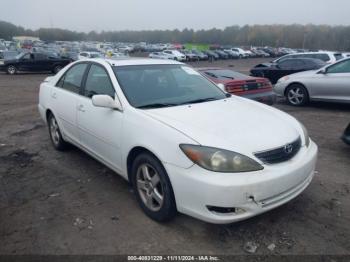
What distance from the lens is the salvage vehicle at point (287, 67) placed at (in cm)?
1327

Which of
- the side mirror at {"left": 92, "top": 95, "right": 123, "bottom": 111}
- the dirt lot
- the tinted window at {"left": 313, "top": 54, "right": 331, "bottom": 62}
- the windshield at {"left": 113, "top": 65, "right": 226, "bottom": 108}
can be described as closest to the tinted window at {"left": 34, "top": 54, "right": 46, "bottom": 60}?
the tinted window at {"left": 313, "top": 54, "right": 331, "bottom": 62}

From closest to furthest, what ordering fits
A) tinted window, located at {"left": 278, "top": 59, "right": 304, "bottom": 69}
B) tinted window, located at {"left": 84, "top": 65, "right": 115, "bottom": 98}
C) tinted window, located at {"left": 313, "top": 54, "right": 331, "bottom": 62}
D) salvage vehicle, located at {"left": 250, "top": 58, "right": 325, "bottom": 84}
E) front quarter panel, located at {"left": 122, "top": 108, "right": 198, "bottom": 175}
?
front quarter panel, located at {"left": 122, "top": 108, "right": 198, "bottom": 175}, tinted window, located at {"left": 84, "top": 65, "right": 115, "bottom": 98}, salvage vehicle, located at {"left": 250, "top": 58, "right": 325, "bottom": 84}, tinted window, located at {"left": 278, "top": 59, "right": 304, "bottom": 69}, tinted window, located at {"left": 313, "top": 54, "right": 331, "bottom": 62}

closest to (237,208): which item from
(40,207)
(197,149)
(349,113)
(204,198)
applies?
(204,198)

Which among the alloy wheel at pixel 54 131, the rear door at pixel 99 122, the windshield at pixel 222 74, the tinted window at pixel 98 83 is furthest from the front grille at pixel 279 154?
the windshield at pixel 222 74

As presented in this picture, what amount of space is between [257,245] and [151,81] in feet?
7.14

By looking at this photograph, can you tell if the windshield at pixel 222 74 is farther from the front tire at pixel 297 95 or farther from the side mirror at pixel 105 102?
the side mirror at pixel 105 102

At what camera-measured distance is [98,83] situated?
13.7ft

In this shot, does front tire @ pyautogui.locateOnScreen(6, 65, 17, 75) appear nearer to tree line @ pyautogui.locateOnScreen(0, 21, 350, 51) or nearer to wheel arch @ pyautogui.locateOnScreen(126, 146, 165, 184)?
wheel arch @ pyautogui.locateOnScreen(126, 146, 165, 184)

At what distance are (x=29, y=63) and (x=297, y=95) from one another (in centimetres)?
1763

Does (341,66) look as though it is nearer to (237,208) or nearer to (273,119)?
(273,119)

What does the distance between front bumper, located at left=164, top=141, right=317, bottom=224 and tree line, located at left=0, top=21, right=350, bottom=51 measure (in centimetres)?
8685

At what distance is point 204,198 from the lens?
2.72 m

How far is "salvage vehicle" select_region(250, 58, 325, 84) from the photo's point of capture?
1327cm

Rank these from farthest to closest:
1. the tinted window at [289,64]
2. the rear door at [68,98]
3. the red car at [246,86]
Answer: 1. the tinted window at [289,64]
2. the red car at [246,86]
3. the rear door at [68,98]
